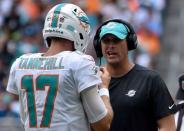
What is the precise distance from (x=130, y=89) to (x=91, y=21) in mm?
8898

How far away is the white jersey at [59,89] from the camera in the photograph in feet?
17.6

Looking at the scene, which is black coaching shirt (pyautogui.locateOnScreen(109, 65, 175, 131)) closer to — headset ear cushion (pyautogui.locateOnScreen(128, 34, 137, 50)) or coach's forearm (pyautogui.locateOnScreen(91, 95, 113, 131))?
headset ear cushion (pyautogui.locateOnScreen(128, 34, 137, 50))

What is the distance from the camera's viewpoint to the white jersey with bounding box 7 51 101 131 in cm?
537

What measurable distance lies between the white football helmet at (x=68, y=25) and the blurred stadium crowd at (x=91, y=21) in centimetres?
875

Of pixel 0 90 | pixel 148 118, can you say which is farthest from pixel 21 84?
pixel 0 90

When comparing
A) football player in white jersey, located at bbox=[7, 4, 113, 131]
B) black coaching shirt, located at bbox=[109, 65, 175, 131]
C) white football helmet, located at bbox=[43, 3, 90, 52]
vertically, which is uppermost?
white football helmet, located at bbox=[43, 3, 90, 52]

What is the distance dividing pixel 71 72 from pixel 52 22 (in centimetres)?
37

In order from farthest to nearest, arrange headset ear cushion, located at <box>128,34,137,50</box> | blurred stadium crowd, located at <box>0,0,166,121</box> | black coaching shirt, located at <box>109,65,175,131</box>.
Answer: blurred stadium crowd, located at <box>0,0,166,121</box>, headset ear cushion, located at <box>128,34,137,50</box>, black coaching shirt, located at <box>109,65,175,131</box>

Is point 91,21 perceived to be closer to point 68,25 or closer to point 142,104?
point 142,104

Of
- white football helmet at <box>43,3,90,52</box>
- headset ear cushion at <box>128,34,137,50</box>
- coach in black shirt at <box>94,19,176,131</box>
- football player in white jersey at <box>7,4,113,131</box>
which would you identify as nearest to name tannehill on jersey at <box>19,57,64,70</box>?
football player in white jersey at <box>7,4,113,131</box>

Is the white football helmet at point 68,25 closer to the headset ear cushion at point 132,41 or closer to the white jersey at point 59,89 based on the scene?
the white jersey at point 59,89

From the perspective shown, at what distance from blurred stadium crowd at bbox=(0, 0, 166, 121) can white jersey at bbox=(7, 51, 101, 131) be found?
8.77 metres

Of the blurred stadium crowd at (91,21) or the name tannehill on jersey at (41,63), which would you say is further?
the blurred stadium crowd at (91,21)

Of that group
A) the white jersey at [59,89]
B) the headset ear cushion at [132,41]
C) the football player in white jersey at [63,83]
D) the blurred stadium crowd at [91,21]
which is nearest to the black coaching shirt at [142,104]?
the headset ear cushion at [132,41]
